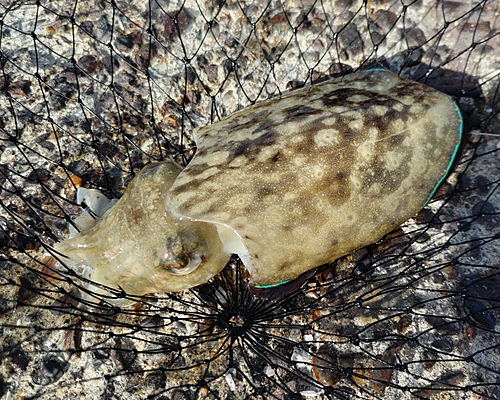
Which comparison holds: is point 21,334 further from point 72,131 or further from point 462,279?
point 462,279

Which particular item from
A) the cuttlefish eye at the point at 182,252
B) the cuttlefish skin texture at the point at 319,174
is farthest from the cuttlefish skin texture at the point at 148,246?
the cuttlefish skin texture at the point at 319,174

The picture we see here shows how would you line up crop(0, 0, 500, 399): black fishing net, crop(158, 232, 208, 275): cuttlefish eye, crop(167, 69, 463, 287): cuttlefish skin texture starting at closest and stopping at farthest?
crop(167, 69, 463, 287): cuttlefish skin texture → crop(158, 232, 208, 275): cuttlefish eye → crop(0, 0, 500, 399): black fishing net

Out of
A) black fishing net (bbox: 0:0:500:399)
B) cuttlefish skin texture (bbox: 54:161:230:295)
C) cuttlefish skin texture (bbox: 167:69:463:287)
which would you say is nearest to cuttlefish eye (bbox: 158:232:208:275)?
cuttlefish skin texture (bbox: 54:161:230:295)

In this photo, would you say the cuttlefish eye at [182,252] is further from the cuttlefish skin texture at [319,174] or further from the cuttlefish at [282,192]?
the cuttlefish skin texture at [319,174]

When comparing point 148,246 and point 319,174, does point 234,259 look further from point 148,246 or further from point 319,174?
point 319,174

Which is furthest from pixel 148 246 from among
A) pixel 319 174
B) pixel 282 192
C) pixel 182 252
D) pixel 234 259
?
pixel 319 174

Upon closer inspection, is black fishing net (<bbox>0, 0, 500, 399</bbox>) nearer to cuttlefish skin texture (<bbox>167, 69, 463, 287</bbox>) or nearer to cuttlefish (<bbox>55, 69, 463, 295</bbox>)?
cuttlefish (<bbox>55, 69, 463, 295</bbox>)

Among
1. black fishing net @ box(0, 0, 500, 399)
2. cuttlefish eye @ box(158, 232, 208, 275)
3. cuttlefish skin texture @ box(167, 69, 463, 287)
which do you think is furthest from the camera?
black fishing net @ box(0, 0, 500, 399)

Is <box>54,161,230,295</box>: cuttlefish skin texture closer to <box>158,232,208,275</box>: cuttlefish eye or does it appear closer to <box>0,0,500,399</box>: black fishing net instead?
<box>158,232,208,275</box>: cuttlefish eye

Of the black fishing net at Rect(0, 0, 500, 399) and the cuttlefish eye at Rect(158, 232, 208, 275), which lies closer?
the cuttlefish eye at Rect(158, 232, 208, 275)
